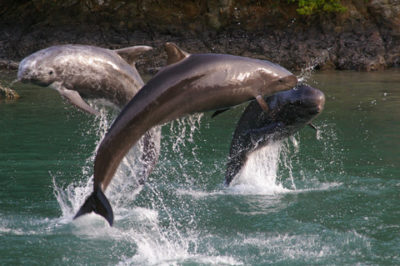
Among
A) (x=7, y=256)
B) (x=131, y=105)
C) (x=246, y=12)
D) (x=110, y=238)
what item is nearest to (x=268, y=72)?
(x=131, y=105)

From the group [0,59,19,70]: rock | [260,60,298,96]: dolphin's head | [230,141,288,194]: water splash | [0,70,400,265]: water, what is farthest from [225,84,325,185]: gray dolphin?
[0,59,19,70]: rock

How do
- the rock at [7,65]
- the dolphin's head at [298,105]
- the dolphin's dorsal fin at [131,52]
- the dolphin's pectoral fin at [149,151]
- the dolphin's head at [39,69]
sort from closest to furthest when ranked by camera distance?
1. the dolphin's head at [39,69]
2. the dolphin's dorsal fin at [131,52]
3. the dolphin's pectoral fin at [149,151]
4. the dolphin's head at [298,105]
5. the rock at [7,65]

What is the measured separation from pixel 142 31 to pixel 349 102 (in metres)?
16.4

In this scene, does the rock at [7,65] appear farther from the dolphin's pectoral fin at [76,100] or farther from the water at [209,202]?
the dolphin's pectoral fin at [76,100]

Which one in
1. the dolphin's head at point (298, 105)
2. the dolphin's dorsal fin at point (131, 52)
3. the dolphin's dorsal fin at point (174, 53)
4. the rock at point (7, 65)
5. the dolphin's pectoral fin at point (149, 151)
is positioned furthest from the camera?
the rock at point (7, 65)

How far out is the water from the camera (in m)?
7.89

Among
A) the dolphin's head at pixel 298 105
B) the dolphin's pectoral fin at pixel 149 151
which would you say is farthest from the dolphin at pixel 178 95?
the dolphin's head at pixel 298 105

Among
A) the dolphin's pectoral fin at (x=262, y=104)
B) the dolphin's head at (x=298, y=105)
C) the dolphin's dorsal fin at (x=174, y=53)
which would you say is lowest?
the dolphin's head at (x=298, y=105)

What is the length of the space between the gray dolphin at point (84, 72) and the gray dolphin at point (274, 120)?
2.82 metres

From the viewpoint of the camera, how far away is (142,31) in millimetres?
34844

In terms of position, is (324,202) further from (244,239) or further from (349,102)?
(349,102)

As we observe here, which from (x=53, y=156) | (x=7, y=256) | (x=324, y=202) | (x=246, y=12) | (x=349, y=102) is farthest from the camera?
(x=246, y=12)

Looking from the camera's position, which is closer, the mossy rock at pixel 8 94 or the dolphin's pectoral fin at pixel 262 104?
the dolphin's pectoral fin at pixel 262 104

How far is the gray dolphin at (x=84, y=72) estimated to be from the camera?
782 centimetres
